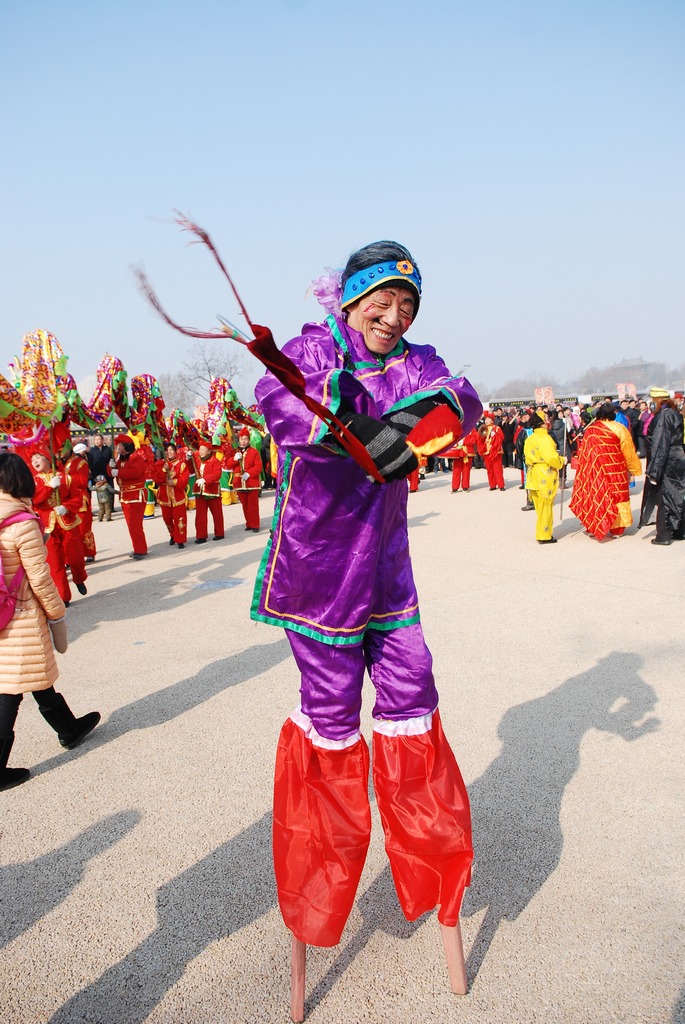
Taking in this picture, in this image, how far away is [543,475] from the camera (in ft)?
28.7

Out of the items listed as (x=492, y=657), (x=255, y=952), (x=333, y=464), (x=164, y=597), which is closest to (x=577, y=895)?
(x=255, y=952)

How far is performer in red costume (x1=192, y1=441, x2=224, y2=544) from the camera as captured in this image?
419 inches

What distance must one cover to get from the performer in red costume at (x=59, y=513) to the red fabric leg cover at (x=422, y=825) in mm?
5332

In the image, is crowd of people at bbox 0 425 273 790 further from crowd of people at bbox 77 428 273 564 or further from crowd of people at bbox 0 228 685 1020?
crowd of people at bbox 0 228 685 1020

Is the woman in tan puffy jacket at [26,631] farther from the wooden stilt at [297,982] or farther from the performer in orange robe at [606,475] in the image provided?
the performer in orange robe at [606,475]

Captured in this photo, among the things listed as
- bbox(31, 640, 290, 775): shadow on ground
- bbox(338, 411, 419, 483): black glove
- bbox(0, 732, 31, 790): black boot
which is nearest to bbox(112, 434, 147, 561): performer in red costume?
bbox(31, 640, 290, 775): shadow on ground

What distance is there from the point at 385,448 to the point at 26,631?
2552 mm

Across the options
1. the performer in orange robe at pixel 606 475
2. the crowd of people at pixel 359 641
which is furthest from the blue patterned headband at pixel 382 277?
the performer in orange robe at pixel 606 475

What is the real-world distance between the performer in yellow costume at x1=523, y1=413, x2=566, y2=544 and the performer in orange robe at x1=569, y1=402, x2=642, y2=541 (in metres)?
0.37

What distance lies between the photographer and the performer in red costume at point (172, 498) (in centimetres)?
1045

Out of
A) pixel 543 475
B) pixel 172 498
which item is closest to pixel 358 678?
pixel 543 475

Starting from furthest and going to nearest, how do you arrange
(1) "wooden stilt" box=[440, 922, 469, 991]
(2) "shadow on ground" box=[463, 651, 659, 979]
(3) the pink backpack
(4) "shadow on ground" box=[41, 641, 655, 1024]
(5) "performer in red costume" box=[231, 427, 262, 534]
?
(5) "performer in red costume" box=[231, 427, 262, 534]
(3) the pink backpack
(2) "shadow on ground" box=[463, 651, 659, 979]
(4) "shadow on ground" box=[41, 641, 655, 1024]
(1) "wooden stilt" box=[440, 922, 469, 991]

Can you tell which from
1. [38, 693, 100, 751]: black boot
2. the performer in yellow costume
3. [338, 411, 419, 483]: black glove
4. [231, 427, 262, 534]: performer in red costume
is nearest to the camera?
[338, 411, 419, 483]: black glove

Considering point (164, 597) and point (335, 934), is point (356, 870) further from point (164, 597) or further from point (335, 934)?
point (164, 597)
